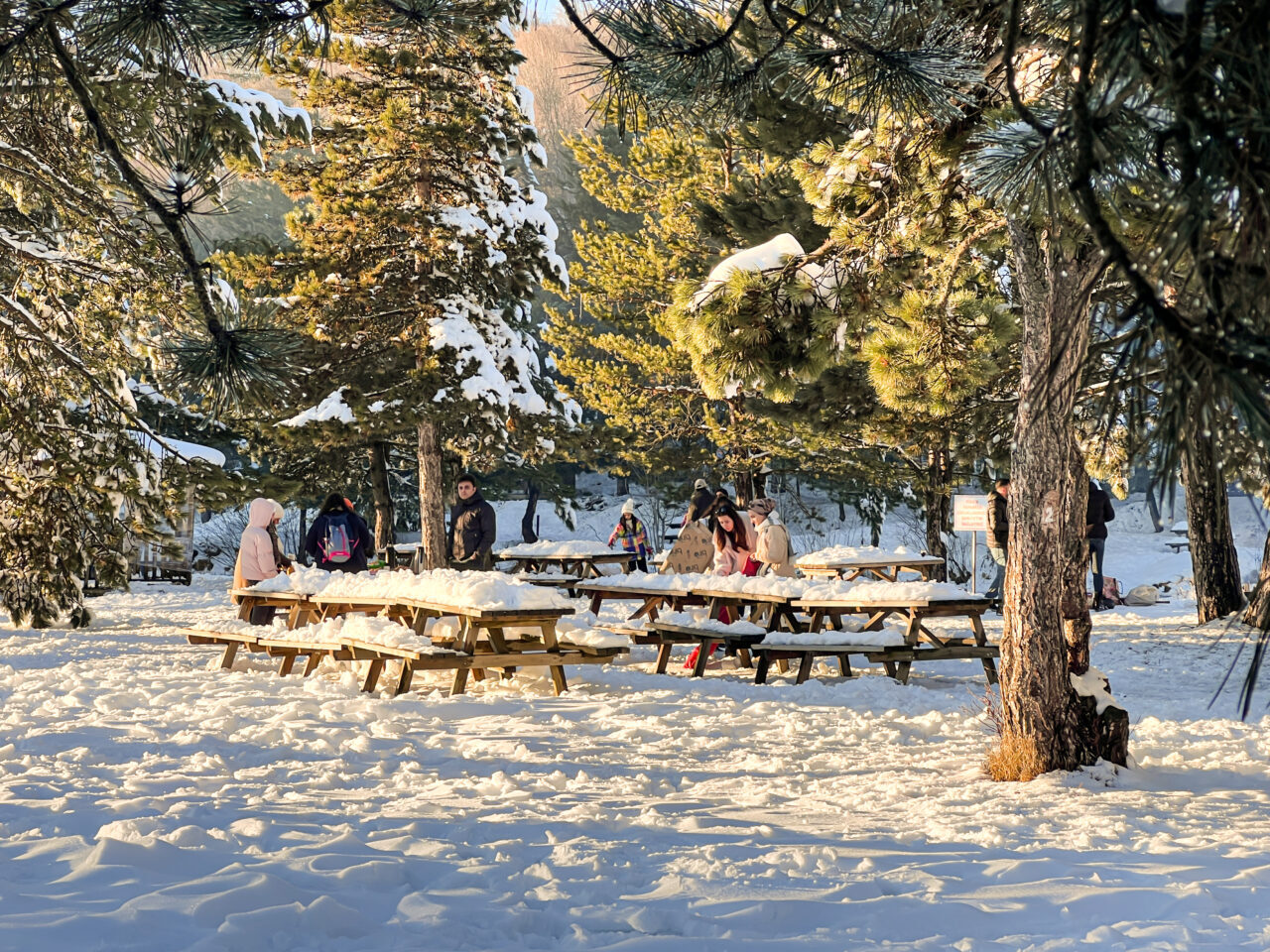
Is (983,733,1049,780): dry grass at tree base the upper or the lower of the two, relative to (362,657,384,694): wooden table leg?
lower

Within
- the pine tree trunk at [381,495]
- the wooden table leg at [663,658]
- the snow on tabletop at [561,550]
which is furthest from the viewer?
the pine tree trunk at [381,495]

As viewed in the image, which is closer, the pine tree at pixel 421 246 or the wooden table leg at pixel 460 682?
the wooden table leg at pixel 460 682

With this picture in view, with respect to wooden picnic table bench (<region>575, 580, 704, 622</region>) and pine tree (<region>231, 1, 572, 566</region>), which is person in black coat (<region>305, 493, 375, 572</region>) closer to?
wooden picnic table bench (<region>575, 580, 704, 622</region>)

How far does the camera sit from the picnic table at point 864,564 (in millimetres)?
14695

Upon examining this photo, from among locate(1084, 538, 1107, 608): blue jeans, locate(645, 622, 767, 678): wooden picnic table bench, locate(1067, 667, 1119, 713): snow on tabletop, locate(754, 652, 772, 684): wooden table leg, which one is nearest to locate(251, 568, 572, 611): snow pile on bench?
locate(645, 622, 767, 678): wooden picnic table bench

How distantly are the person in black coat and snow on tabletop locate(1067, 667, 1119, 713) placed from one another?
902 cm

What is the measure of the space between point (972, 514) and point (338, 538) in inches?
338

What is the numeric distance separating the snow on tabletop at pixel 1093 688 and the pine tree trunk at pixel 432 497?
1448cm

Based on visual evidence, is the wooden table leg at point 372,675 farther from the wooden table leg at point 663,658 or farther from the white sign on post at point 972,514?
the white sign on post at point 972,514

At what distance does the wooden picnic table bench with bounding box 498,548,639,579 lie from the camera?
19297 mm

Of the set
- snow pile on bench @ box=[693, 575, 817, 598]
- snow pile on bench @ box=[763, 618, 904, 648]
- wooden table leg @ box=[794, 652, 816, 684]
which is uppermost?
snow pile on bench @ box=[693, 575, 817, 598]

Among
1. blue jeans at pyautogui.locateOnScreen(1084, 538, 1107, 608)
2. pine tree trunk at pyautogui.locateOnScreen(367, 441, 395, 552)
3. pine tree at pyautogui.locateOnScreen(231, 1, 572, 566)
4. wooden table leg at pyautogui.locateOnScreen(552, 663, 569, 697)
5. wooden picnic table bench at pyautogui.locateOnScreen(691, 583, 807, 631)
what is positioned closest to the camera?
wooden table leg at pyautogui.locateOnScreen(552, 663, 569, 697)

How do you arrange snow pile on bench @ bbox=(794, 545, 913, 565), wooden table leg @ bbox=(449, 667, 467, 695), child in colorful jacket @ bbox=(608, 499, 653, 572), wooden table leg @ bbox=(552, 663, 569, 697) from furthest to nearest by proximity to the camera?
child in colorful jacket @ bbox=(608, 499, 653, 572) < snow pile on bench @ bbox=(794, 545, 913, 565) < wooden table leg @ bbox=(552, 663, 569, 697) < wooden table leg @ bbox=(449, 667, 467, 695)

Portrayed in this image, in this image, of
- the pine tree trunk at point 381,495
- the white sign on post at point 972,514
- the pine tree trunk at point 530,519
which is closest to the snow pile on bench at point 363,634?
the white sign on post at point 972,514
